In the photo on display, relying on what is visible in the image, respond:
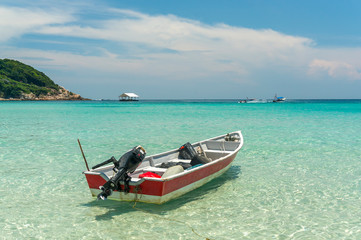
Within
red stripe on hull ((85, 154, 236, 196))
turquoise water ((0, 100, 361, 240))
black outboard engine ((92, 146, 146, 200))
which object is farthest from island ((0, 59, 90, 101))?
black outboard engine ((92, 146, 146, 200))

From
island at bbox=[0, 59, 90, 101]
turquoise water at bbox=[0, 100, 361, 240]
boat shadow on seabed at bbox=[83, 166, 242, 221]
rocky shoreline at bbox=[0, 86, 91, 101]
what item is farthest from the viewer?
rocky shoreline at bbox=[0, 86, 91, 101]

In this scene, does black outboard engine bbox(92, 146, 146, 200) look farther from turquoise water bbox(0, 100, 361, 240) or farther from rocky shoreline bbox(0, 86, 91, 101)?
rocky shoreline bbox(0, 86, 91, 101)

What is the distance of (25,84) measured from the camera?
507 ft

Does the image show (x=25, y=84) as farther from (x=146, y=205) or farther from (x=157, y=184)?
(x=157, y=184)

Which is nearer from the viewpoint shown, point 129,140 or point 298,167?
point 298,167

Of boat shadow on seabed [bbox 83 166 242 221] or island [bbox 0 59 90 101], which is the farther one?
island [bbox 0 59 90 101]

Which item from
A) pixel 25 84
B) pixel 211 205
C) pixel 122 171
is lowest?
pixel 211 205

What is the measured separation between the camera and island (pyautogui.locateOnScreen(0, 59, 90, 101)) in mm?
143000

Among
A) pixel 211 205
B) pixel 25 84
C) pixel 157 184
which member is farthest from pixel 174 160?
pixel 25 84

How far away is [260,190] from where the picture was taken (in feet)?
30.5

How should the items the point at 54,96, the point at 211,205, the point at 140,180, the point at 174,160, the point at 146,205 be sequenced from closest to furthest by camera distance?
the point at 140,180
the point at 146,205
the point at 211,205
the point at 174,160
the point at 54,96

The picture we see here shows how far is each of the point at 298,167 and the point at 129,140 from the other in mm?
11411

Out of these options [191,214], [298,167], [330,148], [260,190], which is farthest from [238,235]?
[330,148]

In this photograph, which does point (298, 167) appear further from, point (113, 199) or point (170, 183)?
point (113, 199)
